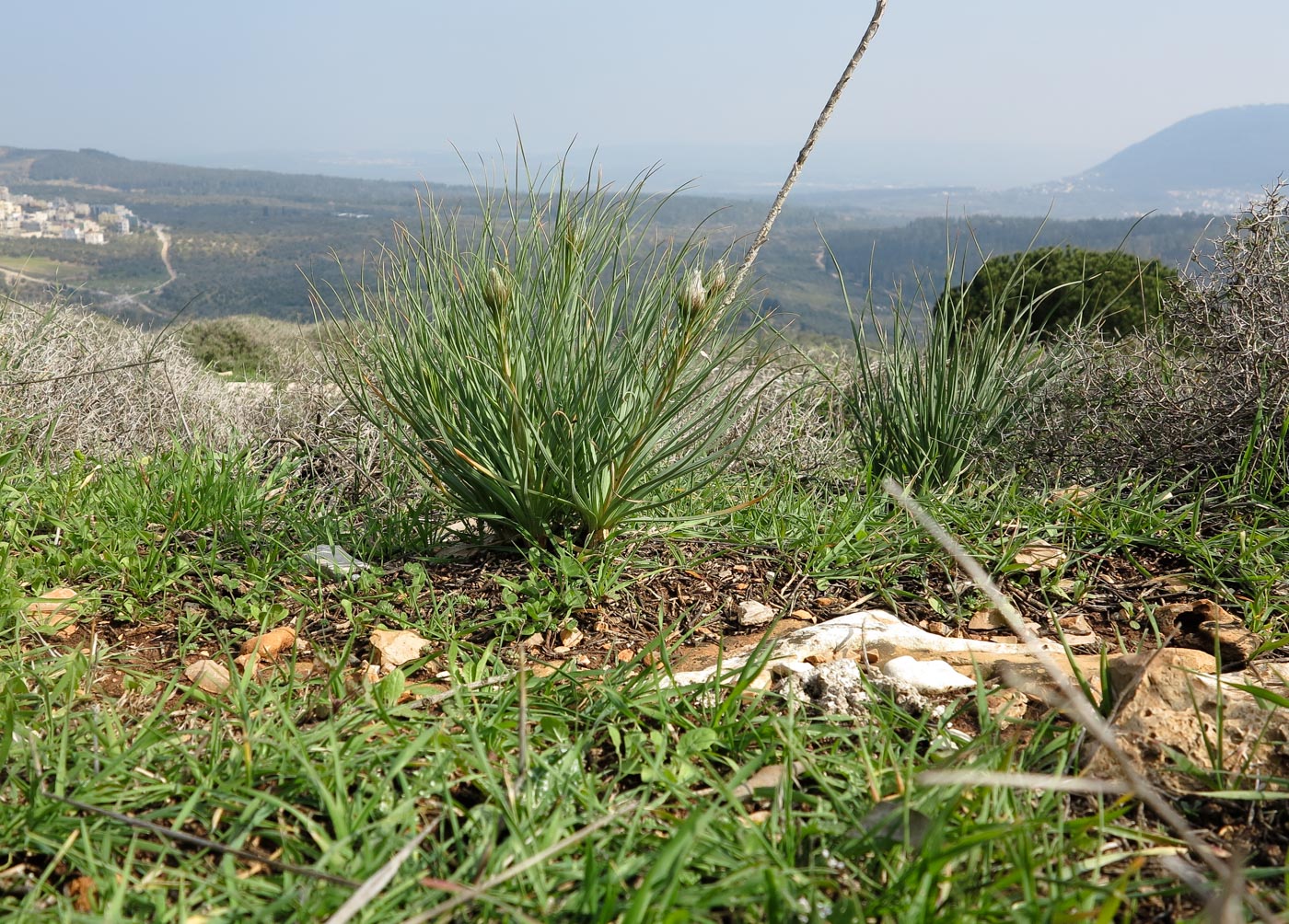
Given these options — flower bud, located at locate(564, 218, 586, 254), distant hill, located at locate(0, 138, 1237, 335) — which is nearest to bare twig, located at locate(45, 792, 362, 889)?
flower bud, located at locate(564, 218, 586, 254)

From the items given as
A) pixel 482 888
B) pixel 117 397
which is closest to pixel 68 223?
pixel 117 397

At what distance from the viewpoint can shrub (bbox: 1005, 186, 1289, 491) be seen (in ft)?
8.95

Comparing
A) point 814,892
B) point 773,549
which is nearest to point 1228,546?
point 773,549

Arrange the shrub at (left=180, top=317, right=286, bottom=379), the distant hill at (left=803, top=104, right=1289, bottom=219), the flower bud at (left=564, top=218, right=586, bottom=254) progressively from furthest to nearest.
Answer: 1. the distant hill at (left=803, top=104, right=1289, bottom=219)
2. the shrub at (left=180, top=317, right=286, bottom=379)
3. the flower bud at (left=564, top=218, right=586, bottom=254)

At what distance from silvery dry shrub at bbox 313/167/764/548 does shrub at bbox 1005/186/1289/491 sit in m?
1.46

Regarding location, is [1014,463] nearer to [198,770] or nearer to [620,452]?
[620,452]

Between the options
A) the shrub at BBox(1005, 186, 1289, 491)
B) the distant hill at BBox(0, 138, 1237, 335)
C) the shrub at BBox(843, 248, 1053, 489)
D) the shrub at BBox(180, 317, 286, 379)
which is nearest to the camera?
the shrub at BBox(1005, 186, 1289, 491)

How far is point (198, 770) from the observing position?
53.4 inches

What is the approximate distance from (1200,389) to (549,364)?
215cm

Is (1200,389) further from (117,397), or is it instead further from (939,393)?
(117,397)

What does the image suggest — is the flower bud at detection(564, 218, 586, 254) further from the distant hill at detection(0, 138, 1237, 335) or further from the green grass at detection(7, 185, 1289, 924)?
the distant hill at detection(0, 138, 1237, 335)

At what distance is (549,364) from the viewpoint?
2.35 metres

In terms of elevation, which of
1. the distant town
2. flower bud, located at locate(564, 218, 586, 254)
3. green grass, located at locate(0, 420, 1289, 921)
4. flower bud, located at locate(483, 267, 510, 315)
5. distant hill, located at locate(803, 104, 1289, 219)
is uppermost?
distant hill, located at locate(803, 104, 1289, 219)

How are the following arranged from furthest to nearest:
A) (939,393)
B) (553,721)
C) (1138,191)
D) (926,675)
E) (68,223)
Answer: (1138,191), (68,223), (939,393), (926,675), (553,721)
